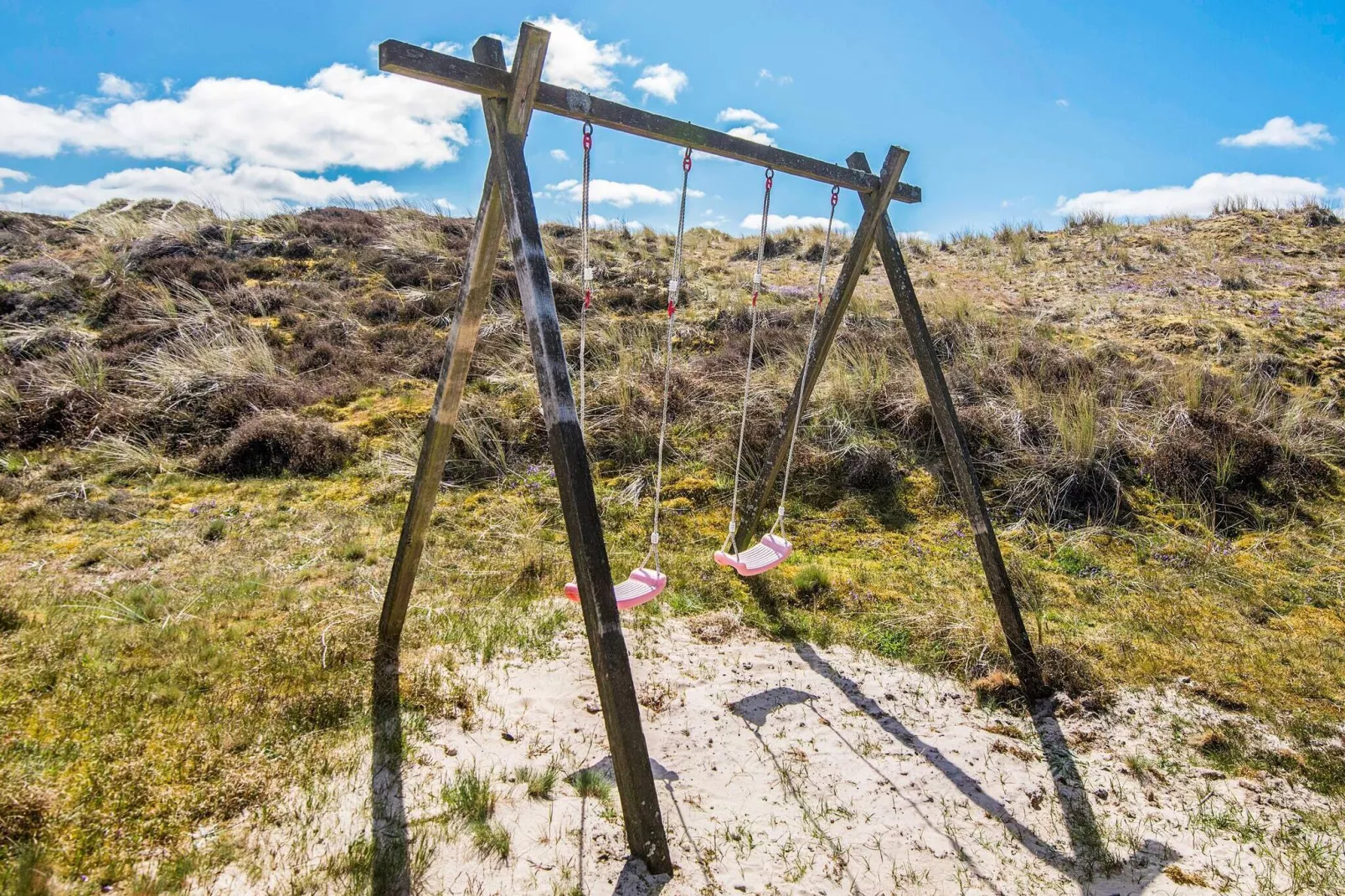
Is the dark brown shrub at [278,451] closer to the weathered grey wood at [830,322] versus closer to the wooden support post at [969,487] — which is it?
the weathered grey wood at [830,322]

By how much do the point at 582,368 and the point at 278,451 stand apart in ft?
18.1

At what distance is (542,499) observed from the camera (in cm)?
668

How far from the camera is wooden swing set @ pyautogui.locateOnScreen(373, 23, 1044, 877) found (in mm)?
2586

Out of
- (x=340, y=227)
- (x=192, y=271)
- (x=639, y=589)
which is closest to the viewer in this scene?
(x=639, y=589)

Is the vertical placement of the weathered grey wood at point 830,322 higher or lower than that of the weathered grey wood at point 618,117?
lower

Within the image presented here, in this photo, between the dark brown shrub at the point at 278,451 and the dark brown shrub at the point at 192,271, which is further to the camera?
the dark brown shrub at the point at 192,271

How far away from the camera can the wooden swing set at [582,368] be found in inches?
102

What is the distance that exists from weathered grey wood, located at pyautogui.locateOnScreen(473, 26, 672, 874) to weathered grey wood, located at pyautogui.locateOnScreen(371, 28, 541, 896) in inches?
26.6

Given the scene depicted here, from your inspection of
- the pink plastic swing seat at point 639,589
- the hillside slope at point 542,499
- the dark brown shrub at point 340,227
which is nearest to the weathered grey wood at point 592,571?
the pink plastic swing seat at point 639,589

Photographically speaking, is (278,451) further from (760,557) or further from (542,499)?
(760,557)

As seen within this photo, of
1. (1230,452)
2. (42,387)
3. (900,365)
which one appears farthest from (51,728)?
(1230,452)

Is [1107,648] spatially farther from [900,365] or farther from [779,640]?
[900,365]

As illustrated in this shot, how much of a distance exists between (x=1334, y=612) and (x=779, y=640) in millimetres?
3822

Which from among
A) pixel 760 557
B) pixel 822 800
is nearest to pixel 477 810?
pixel 822 800
